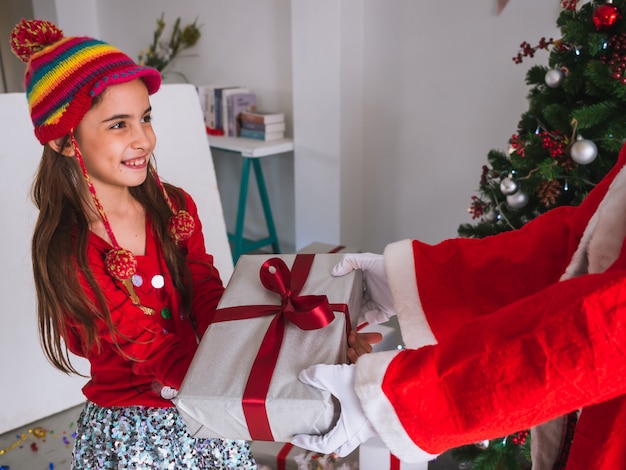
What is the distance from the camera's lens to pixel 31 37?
114 centimetres

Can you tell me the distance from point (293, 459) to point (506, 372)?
1349 mm

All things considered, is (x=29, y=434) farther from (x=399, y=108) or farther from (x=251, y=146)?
(x=399, y=108)

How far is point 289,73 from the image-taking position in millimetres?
3602

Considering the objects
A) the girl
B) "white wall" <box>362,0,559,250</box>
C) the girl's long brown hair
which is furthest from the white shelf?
the girl's long brown hair

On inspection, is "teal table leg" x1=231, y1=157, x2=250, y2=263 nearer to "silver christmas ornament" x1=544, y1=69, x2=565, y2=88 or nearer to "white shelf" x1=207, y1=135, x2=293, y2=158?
"white shelf" x1=207, y1=135, x2=293, y2=158

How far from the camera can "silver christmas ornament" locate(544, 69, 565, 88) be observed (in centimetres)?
172

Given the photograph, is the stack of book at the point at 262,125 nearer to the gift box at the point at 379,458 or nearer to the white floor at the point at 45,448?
the white floor at the point at 45,448

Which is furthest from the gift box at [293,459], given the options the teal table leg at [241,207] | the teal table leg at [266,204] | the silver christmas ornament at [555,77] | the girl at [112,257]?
the teal table leg at [266,204]

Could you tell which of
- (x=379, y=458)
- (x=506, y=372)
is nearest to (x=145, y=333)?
(x=506, y=372)

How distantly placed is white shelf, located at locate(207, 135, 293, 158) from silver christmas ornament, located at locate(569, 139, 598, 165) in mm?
2028

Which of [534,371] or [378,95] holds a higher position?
[534,371]

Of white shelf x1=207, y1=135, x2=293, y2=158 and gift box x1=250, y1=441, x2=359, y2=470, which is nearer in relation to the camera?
gift box x1=250, y1=441, x2=359, y2=470

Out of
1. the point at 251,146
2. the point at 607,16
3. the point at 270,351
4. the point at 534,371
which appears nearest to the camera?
the point at 534,371

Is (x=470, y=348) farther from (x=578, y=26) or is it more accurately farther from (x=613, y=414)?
(x=578, y=26)
